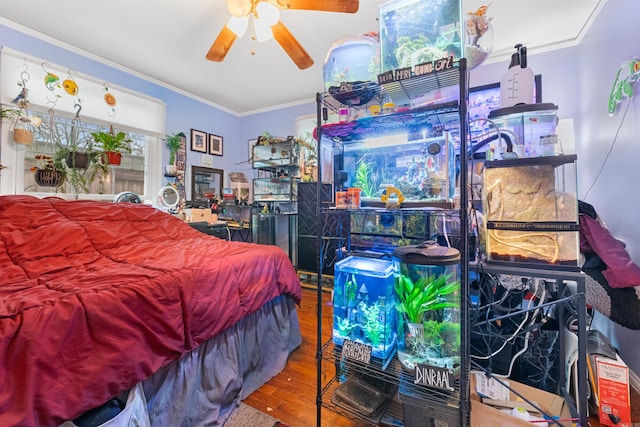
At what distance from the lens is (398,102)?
1.23m

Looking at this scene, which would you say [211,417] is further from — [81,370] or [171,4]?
[171,4]

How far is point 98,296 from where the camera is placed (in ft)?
3.27

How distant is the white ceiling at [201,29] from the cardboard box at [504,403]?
2.71 metres

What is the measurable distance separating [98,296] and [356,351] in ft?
3.29

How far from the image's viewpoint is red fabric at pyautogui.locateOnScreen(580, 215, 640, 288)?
54.0 inches

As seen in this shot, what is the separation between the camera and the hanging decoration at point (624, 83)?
5.11 feet

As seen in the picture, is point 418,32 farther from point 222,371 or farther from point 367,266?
point 222,371

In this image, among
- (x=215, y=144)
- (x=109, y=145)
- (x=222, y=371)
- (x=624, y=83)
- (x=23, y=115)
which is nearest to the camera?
(x=222, y=371)

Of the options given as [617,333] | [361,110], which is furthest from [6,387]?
[617,333]

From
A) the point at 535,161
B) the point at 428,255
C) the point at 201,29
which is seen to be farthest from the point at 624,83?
the point at 201,29

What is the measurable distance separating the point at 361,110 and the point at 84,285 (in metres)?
1.43

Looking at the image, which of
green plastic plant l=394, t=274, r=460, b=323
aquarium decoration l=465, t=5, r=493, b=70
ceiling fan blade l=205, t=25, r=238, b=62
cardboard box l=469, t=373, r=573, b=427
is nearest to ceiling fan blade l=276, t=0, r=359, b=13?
ceiling fan blade l=205, t=25, r=238, b=62

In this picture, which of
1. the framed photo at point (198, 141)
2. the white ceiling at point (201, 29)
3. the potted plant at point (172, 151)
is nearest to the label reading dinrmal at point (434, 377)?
the white ceiling at point (201, 29)

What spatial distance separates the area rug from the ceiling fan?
2.42 metres
